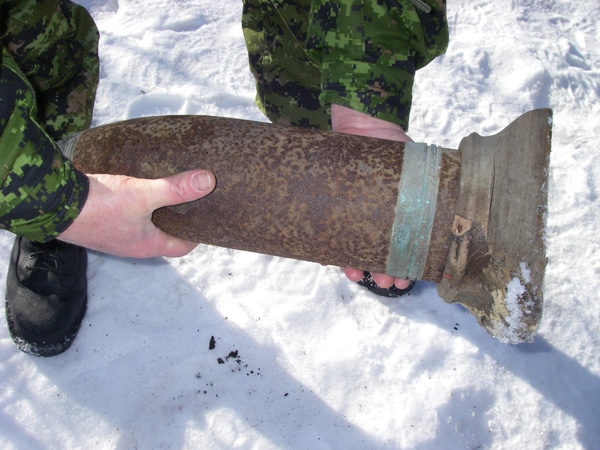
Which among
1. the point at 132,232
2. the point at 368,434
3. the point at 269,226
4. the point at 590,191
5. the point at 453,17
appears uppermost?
the point at 269,226

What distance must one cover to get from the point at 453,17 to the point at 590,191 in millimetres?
1729

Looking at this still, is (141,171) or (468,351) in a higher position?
(141,171)

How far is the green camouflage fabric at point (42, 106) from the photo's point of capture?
151 cm

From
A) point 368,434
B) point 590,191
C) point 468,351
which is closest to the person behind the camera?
point 368,434

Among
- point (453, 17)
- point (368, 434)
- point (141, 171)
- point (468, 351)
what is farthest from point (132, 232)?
point (453, 17)

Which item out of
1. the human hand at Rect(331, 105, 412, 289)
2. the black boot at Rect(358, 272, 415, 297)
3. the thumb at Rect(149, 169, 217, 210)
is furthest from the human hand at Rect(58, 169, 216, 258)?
the black boot at Rect(358, 272, 415, 297)

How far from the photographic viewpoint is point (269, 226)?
1.62m

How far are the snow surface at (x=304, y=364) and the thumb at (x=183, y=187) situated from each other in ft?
3.66

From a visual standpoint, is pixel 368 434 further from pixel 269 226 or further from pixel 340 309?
pixel 269 226

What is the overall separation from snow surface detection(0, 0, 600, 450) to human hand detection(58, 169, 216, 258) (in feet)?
2.82

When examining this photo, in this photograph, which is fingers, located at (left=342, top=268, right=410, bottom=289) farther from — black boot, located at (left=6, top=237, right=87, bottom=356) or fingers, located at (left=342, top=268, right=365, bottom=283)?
black boot, located at (left=6, top=237, right=87, bottom=356)

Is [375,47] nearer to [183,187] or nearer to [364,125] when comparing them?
[364,125]

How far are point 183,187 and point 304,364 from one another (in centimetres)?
126

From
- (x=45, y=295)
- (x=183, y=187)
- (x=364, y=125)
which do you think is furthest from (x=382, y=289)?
(x=45, y=295)
